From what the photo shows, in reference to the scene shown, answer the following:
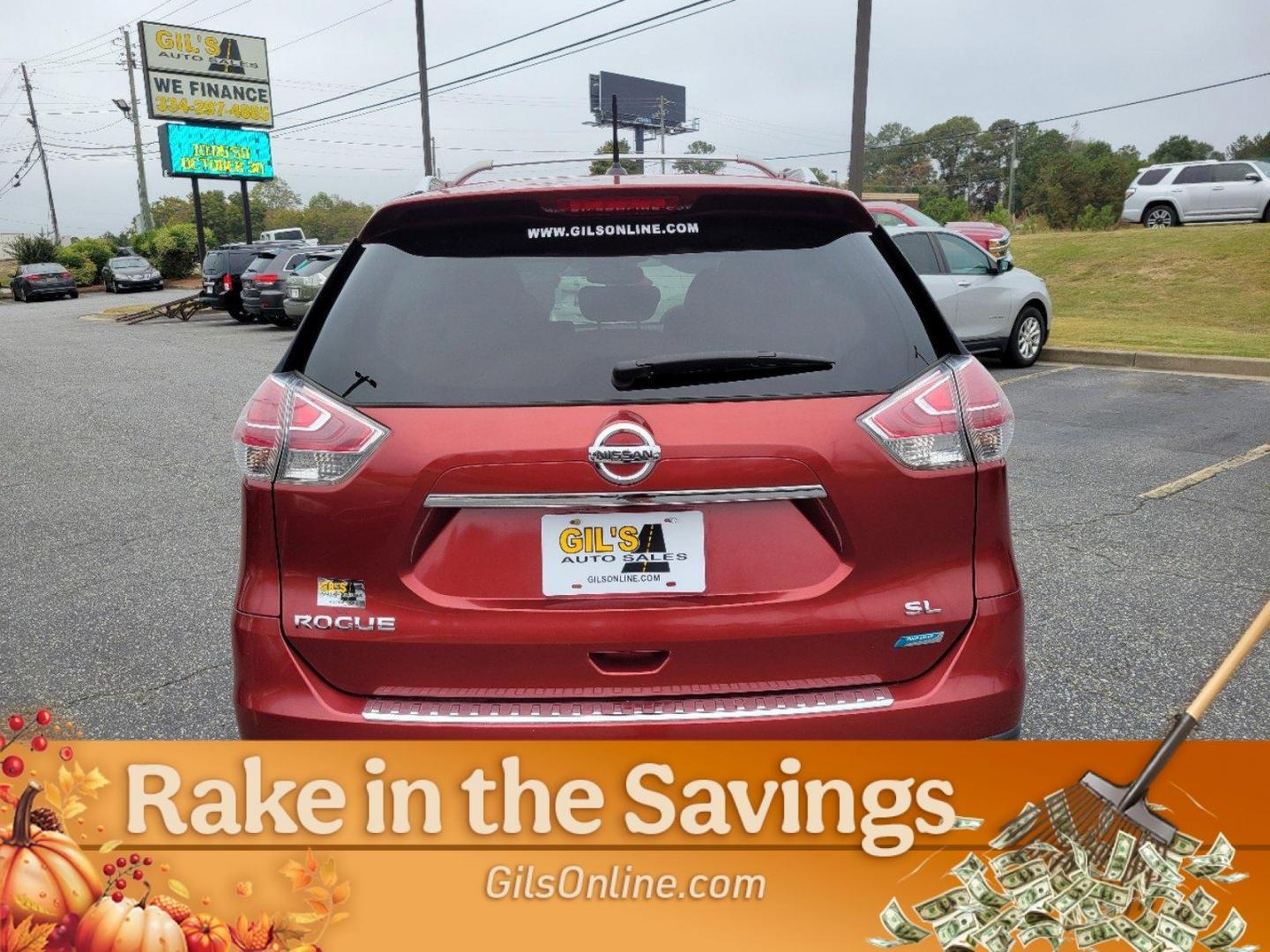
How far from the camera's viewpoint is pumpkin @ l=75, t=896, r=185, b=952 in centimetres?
215

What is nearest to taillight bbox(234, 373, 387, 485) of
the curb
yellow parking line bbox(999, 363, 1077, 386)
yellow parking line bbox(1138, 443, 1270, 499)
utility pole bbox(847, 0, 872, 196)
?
yellow parking line bbox(1138, 443, 1270, 499)

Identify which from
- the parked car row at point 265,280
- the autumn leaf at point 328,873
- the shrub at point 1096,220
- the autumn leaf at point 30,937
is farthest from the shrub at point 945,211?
the autumn leaf at point 30,937

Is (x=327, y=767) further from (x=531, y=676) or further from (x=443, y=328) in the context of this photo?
(x=443, y=328)

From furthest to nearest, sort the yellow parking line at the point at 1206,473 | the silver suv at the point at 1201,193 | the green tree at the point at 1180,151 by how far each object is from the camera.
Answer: the green tree at the point at 1180,151 → the silver suv at the point at 1201,193 → the yellow parking line at the point at 1206,473

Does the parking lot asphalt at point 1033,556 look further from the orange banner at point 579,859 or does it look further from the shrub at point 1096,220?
the shrub at point 1096,220

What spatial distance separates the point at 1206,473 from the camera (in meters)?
7.16

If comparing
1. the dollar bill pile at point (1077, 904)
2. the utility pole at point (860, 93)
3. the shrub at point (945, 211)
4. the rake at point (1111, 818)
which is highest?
the utility pole at point (860, 93)

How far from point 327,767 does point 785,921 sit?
0.97 m

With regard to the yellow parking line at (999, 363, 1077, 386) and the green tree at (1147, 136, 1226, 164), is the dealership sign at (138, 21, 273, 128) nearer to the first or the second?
the yellow parking line at (999, 363, 1077, 386)

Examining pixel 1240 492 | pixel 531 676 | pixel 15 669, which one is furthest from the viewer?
pixel 1240 492

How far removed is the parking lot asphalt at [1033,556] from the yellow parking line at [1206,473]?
0.20 ft

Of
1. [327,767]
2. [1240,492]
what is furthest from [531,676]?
[1240,492]

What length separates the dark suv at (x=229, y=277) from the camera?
26719 mm

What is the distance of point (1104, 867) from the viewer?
218cm
